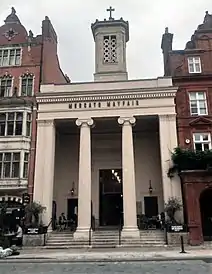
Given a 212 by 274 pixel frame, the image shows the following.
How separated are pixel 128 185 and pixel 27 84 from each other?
1154cm

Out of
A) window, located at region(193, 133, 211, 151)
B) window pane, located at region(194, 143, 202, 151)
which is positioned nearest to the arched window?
window, located at region(193, 133, 211, 151)

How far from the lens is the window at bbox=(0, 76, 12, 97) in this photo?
27031 mm

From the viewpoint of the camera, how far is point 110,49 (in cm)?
2866

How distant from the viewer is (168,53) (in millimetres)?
27328

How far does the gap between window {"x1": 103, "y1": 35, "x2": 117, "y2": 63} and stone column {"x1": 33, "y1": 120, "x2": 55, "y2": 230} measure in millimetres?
7758

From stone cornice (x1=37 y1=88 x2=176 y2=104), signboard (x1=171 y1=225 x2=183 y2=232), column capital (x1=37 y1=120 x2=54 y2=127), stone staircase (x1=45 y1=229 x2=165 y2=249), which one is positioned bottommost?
stone staircase (x1=45 y1=229 x2=165 y2=249)

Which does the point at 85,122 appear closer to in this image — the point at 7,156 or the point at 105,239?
the point at 7,156

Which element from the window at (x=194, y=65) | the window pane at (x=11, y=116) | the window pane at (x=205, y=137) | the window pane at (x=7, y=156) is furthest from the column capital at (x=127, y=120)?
the window pane at (x=7, y=156)

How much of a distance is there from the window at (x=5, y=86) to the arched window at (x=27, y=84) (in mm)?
1072

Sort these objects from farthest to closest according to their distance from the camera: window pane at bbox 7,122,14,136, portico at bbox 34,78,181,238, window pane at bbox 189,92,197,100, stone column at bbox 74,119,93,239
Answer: window pane at bbox 7,122,14,136 < window pane at bbox 189,92,197,100 < portico at bbox 34,78,181,238 < stone column at bbox 74,119,93,239

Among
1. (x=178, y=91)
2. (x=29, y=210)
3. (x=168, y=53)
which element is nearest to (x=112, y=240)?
(x=29, y=210)

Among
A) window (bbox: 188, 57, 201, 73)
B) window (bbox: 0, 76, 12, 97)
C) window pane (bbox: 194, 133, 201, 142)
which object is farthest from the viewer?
window (bbox: 0, 76, 12, 97)

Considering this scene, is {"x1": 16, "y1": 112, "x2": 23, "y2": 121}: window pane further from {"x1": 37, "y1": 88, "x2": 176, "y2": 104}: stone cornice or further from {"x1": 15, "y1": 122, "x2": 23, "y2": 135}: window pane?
{"x1": 37, "y1": 88, "x2": 176, "y2": 104}: stone cornice

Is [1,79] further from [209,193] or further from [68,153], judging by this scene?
[209,193]
